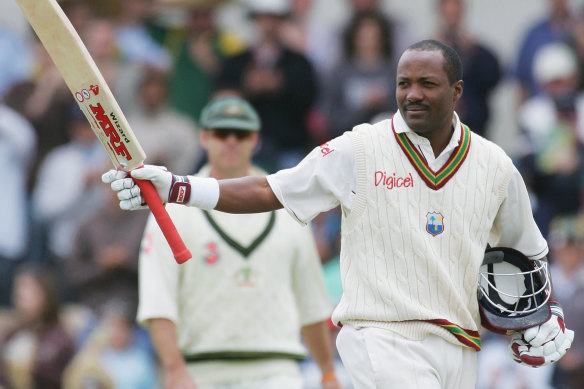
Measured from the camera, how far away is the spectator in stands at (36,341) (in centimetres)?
1072

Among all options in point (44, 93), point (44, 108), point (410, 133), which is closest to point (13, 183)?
point (44, 108)

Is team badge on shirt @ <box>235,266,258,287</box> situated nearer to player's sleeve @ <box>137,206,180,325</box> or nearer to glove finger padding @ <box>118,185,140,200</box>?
player's sleeve @ <box>137,206,180,325</box>

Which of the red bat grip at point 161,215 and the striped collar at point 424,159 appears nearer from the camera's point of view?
the red bat grip at point 161,215

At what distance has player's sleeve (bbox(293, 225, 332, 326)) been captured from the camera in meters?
7.46

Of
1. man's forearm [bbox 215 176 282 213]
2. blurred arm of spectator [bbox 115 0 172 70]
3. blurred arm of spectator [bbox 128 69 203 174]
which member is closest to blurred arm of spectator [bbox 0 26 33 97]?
blurred arm of spectator [bbox 115 0 172 70]

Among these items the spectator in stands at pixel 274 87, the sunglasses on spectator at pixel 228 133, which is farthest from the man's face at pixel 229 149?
the spectator in stands at pixel 274 87

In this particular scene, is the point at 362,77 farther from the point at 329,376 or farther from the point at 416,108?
the point at 416,108

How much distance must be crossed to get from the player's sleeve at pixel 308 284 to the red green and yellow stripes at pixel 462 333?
184 centimetres

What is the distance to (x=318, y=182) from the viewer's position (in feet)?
18.1

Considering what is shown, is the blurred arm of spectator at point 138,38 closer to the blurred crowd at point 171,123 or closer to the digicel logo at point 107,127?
the blurred crowd at point 171,123

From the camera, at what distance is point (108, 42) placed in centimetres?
1190

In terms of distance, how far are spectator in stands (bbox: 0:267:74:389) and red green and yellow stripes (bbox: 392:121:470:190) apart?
5835 mm

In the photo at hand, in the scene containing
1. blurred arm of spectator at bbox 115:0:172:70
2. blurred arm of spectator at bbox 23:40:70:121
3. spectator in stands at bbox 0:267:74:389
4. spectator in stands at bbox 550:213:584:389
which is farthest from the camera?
blurred arm of spectator at bbox 115:0:172:70

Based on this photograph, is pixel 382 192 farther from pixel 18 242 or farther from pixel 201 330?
pixel 18 242
